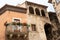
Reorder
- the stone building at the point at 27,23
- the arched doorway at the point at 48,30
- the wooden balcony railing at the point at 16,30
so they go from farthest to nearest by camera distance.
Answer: the arched doorway at the point at 48,30 → the stone building at the point at 27,23 → the wooden balcony railing at the point at 16,30

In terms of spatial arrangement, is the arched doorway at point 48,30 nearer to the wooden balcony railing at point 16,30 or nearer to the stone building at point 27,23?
the stone building at point 27,23

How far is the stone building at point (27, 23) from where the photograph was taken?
2057 centimetres

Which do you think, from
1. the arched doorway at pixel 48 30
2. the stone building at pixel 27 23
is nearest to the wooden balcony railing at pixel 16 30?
the stone building at pixel 27 23

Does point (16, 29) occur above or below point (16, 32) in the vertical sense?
above

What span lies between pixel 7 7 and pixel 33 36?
18.0 ft

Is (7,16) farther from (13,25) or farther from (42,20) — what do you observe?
(42,20)

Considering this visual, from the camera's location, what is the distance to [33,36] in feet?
71.9

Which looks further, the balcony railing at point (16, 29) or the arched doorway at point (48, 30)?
the arched doorway at point (48, 30)

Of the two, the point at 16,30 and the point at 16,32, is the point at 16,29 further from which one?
the point at 16,32

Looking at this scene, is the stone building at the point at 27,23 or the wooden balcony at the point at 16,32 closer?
the wooden balcony at the point at 16,32

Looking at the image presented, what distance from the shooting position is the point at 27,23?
2236 cm

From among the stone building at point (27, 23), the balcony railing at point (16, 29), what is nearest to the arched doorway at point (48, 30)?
the stone building at point (27, 23)

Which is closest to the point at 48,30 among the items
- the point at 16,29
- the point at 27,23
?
the point at 27,23

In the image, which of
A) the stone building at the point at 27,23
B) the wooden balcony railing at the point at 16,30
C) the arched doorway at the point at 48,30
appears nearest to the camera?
the wooden balcony railing at the point at 16,30
